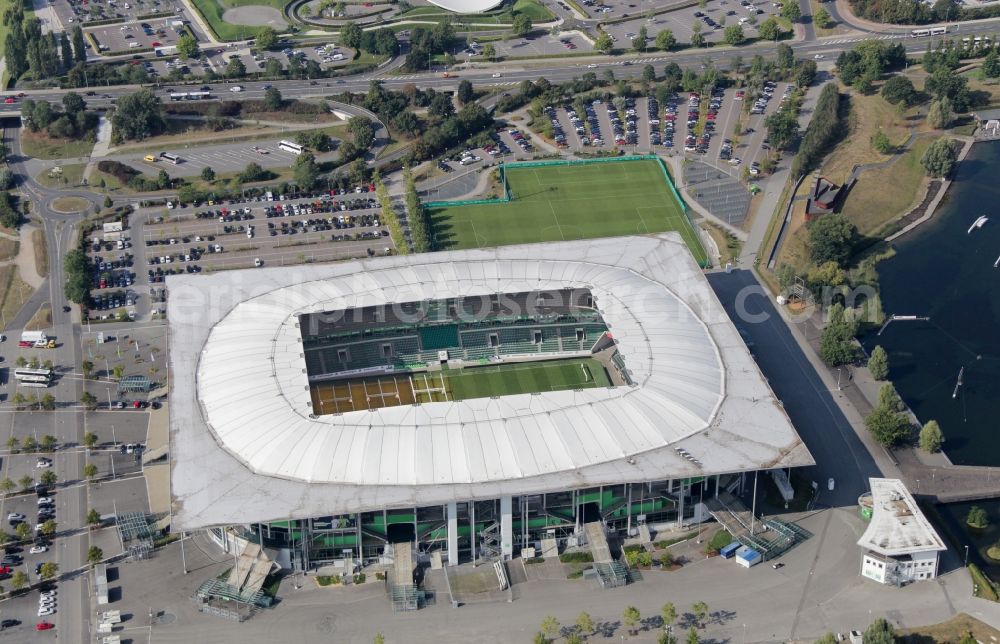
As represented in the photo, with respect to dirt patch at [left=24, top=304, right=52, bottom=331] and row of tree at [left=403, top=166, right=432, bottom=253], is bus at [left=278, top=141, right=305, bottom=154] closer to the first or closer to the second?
row of tree at [left=403, top=166, right=432, bottom=253]

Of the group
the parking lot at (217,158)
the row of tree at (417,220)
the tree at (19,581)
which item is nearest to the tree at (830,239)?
the row of tree at (417,220)

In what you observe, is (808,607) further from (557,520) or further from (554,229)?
(554,229)

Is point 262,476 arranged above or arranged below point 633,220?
below

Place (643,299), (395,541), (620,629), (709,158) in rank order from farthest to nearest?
(709,158)
(643,299)
(395,541)
(620,629)

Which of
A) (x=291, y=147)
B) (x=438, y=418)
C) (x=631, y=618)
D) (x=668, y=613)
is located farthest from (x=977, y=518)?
(x=291, y=147)

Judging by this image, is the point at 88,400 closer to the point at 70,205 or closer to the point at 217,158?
the point at 70,205

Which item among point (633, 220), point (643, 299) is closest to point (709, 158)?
point (633, 220)
